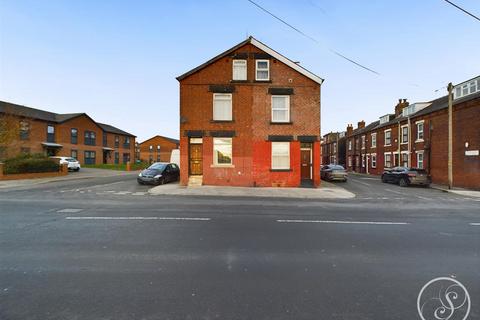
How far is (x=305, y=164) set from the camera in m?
17.9

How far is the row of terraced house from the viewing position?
18.5 m

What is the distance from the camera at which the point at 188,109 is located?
654 inches

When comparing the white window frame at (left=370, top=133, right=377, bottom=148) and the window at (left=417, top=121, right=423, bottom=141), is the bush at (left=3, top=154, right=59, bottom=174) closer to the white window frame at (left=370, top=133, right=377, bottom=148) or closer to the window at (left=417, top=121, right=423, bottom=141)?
the window at (left=417, top=121, right=423, bottom=141)

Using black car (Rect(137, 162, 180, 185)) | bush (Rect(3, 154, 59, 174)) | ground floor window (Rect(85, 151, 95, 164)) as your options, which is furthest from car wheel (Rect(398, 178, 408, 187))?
ground floor window (Rect(85, 151, 95, 164))

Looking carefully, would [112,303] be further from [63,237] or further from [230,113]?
[230,113]

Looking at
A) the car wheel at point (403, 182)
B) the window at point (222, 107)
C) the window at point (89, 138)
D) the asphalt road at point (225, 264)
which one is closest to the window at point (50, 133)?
the window at point (89, 138)

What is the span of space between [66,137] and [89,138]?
4597mm

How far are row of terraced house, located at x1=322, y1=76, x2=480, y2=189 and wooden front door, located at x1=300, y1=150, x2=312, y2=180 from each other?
13.0m

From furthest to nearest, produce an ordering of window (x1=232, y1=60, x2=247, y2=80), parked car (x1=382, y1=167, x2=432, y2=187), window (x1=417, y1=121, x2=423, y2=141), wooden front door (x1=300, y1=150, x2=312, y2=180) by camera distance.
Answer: window (x1=417, y1=121, x2=423, y2=141) → parked car (x1=382, y1=167, x2=432, y2=187) → wooden front door (x1=300, y1=150, x2=312, y2=180) → window (x1=232, y1=60, x2=247, y2=80)

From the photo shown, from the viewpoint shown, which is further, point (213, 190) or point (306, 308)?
point (213, 190)

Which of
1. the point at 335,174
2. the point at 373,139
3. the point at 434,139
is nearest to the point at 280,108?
the point at 335,174

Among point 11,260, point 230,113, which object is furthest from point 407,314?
point 230,113

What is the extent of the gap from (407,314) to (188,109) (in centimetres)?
1586

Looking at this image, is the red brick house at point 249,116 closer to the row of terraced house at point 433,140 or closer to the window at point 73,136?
the row of terraced house at point 433,140
